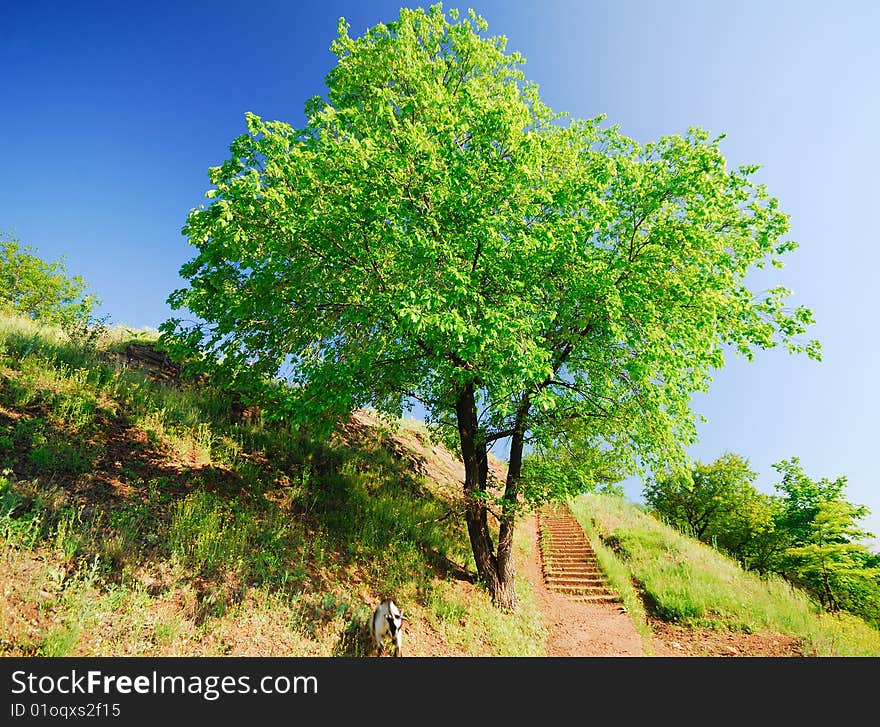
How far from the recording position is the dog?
679cm

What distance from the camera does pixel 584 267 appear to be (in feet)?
26.5

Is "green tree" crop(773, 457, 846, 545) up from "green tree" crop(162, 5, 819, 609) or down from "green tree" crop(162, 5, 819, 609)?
down

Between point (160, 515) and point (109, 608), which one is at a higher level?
point (160, 515)

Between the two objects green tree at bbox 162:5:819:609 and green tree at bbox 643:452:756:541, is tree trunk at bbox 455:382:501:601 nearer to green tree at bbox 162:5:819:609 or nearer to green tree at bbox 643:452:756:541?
green tree at bbox 162:5:819:609

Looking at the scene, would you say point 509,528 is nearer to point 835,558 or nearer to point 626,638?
point 626,638

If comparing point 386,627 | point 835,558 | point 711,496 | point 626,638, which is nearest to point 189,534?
point 386,627

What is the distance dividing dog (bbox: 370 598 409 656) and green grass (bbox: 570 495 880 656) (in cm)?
897

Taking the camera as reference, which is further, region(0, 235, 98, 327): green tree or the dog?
region(0, 235, 98, 327): green tree

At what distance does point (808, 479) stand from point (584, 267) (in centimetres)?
3006

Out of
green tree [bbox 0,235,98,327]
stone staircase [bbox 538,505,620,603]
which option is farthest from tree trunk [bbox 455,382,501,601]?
green tree [bbox 0,235,98,327]

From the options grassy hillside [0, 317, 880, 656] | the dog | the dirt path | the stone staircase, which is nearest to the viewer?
grassy hillside [0, 317, 880, 656]

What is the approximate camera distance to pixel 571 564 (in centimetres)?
1537
